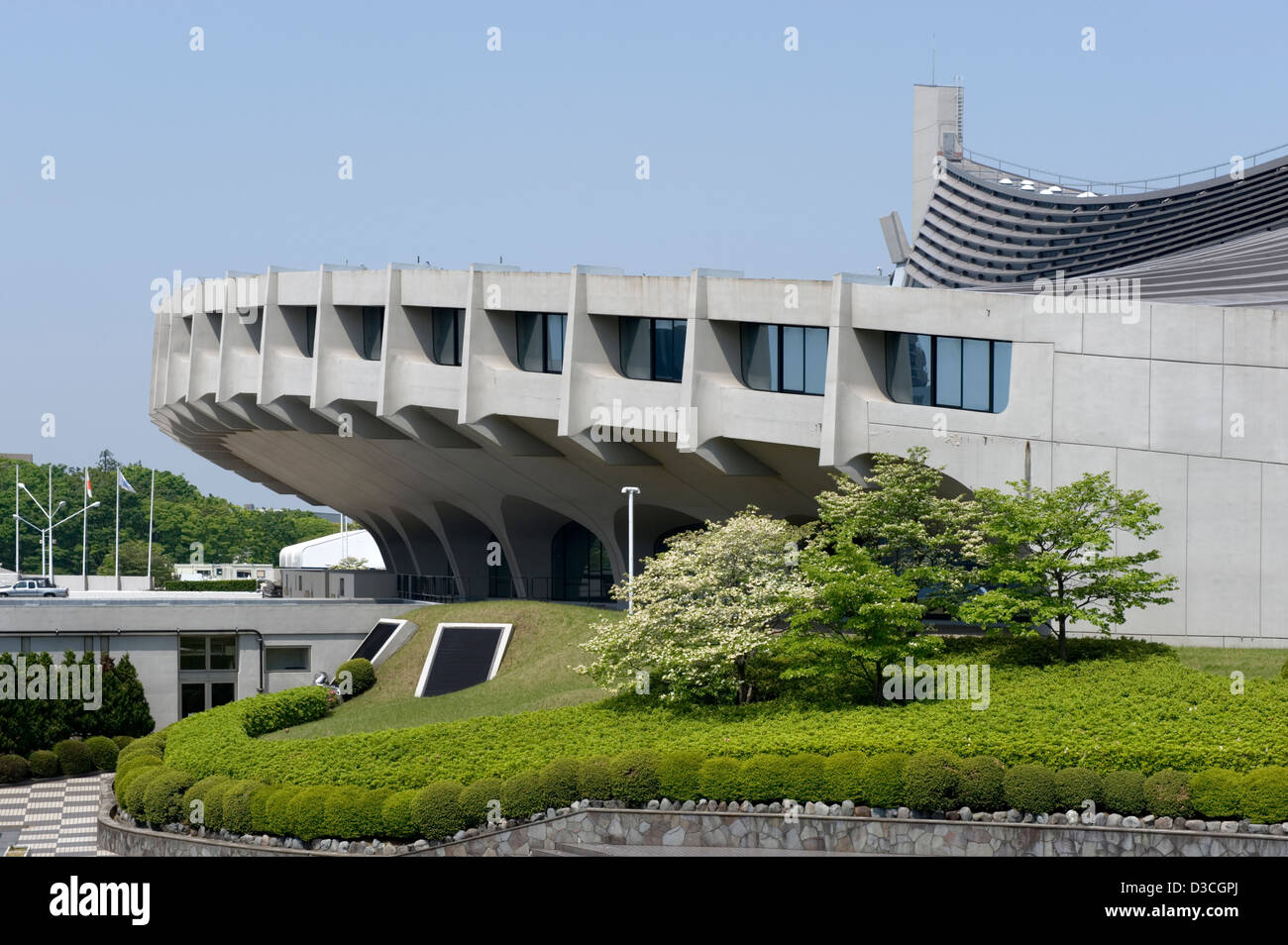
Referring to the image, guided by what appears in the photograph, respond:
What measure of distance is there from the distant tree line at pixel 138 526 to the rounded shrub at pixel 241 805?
9865cm

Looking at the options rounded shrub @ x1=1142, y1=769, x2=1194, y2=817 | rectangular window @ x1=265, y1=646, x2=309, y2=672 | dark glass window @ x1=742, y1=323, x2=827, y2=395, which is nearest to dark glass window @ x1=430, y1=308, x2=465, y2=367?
rectangular window @ x1=265, y1=646, x2=309, y2=672

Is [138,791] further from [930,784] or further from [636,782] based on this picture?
[930,784]

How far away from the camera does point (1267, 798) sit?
2052cm

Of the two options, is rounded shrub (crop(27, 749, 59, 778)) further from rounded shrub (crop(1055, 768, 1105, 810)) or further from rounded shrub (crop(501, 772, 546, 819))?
rounded shrub (crop(1055, 768, 1105, 810))

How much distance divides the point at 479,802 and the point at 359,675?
16.2m

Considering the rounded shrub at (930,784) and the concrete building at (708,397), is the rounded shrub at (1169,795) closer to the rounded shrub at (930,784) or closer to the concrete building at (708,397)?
the rounded shrub at (930,784)

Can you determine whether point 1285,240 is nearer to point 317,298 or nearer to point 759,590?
point 759,590

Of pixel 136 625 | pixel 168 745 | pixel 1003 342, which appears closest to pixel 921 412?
pixel 1003 342

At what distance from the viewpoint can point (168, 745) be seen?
32781 mm

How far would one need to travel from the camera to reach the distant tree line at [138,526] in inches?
5020

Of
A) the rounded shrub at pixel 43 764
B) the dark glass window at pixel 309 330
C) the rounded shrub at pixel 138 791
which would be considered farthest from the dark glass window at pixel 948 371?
the rounded shrub at pixel 43 764

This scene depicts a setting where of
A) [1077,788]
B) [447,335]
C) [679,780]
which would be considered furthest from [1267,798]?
[447,335]

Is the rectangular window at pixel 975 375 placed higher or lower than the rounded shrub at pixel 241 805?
higher

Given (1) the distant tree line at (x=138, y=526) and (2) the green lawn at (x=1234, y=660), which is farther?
(1) the distant tree line at (x=138, y=526)
